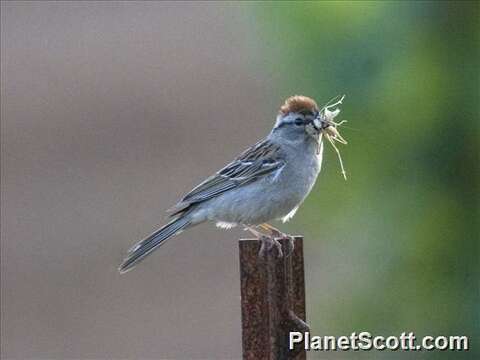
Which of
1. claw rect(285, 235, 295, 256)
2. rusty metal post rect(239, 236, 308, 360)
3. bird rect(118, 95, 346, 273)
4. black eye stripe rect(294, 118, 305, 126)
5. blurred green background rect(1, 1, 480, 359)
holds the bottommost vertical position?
rusty metal post rect(239, 236, 308, 360)

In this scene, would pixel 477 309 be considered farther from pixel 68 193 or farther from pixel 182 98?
pixel 182 98

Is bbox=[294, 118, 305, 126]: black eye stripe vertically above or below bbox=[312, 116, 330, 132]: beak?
above

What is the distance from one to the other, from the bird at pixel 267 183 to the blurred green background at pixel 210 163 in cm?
161

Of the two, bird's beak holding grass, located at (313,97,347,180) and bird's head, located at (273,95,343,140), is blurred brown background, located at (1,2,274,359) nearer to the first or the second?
bird's head, located at (273,95,343,140)

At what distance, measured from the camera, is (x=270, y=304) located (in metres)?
5.46

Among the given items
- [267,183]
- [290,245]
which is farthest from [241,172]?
[290,245]

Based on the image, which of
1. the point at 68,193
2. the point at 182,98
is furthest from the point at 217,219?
the point at 182,98

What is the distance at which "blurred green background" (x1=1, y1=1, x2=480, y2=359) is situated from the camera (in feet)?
30.5

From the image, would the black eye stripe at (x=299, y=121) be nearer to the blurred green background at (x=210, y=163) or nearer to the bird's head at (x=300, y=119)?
the bird's head at (x=300, y=119)

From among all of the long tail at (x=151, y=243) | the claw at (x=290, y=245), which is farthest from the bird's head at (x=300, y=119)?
the claw at (x=290, y=245)

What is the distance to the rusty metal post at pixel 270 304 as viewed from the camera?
5.42 m

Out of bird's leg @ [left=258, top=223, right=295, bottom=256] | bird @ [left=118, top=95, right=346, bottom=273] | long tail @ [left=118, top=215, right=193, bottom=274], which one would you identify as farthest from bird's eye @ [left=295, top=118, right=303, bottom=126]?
long tail @ [left=118, top=215, right=193, bottom=274]

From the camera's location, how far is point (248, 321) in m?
5.46

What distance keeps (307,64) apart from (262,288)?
475 cm
